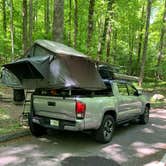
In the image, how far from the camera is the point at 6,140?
6.67 meters

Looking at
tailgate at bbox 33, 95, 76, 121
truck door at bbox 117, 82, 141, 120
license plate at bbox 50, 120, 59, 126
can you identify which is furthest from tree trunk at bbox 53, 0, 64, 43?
license plate at bbox 50, 120, 59, 126

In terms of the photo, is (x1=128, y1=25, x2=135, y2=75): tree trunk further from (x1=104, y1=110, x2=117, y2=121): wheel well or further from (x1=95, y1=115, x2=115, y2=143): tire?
(x1=95, y1=115, x2=115, y2=143): tire

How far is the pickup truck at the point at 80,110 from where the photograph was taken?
19.9 feet

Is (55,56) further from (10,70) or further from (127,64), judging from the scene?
(127,64)

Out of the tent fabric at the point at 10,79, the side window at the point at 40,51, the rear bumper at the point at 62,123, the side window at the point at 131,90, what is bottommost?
the rear bumper at the point at 62,123

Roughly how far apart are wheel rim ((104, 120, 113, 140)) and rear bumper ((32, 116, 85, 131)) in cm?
107

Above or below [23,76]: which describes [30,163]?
below

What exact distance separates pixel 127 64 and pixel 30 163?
102 feet

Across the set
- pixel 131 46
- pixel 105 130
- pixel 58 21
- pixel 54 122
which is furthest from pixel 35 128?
pixel 131 46

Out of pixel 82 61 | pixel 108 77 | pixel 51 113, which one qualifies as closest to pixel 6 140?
pixel 51 113

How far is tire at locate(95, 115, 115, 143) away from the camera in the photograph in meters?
6.71

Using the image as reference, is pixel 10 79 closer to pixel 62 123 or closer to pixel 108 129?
pixel 62 123

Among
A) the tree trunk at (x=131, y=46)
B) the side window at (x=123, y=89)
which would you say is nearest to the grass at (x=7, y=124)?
the side window at (x=123, y=89)

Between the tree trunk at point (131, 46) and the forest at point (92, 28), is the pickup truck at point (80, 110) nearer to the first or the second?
Result: the forest at point (92, 28)
